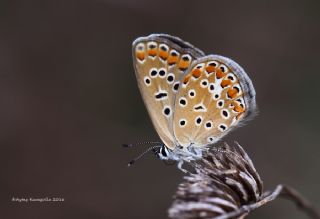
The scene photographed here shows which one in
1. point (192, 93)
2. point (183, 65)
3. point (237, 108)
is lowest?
point (237, 108)

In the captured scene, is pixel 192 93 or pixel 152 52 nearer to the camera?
pixel 152 52

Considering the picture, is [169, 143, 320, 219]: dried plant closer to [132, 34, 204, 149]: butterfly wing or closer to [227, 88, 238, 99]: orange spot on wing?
[227, 88, 238, 99]: orange spot on wing

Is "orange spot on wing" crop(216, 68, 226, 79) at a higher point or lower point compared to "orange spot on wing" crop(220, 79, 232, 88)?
higher

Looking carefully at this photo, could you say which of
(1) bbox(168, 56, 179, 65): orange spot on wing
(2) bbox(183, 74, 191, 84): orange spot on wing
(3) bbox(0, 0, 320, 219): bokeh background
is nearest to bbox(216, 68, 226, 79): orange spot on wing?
(2) bbox(183, 74, 191, 84): orange spot on wing

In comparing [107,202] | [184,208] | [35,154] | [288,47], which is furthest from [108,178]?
[184,208]

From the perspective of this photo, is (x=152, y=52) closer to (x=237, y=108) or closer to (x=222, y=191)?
(x=237, y=108)

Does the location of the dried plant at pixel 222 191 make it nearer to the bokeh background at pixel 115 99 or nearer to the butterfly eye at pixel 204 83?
the butterfly eye at pixel 204 83

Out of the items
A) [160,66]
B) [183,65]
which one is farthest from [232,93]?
[160,66]

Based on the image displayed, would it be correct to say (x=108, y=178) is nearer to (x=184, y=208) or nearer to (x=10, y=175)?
(x=10, y=175)
